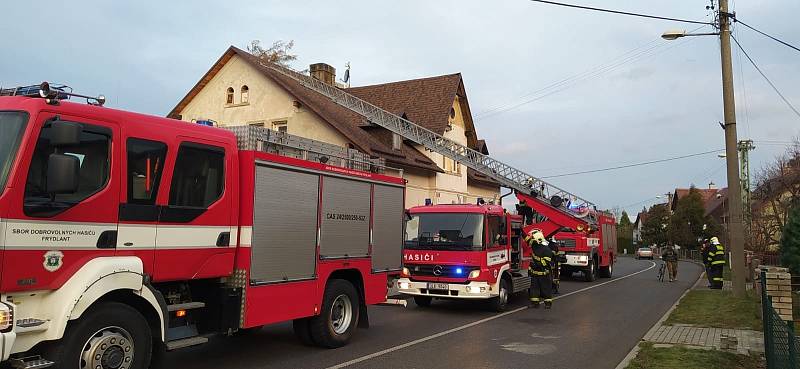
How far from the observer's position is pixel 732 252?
47.6ft

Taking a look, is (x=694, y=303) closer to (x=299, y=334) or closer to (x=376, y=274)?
(x=376, y=274)

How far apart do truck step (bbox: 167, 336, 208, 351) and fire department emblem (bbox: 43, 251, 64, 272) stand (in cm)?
134

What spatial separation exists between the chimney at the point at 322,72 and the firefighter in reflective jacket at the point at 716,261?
20.7m

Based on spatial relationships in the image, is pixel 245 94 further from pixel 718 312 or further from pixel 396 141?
pixel 718 312

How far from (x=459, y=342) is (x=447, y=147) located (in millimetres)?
16656

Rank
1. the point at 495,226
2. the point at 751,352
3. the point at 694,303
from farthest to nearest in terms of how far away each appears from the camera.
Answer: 1. the point at 694,303
2. the point at 495,226
3. the point at 751,352

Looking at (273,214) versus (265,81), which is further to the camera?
(265,81)

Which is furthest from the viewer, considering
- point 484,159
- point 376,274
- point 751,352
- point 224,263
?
point 484,159

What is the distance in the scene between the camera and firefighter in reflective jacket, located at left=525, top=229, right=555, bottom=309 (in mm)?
12844

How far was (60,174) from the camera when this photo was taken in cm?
460

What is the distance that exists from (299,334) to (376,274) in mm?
1545

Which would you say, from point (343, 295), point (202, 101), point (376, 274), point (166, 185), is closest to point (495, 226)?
point (376, 274)

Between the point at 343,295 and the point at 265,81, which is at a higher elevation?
the point at 265,81

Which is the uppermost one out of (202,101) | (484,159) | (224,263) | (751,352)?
(202,101)
